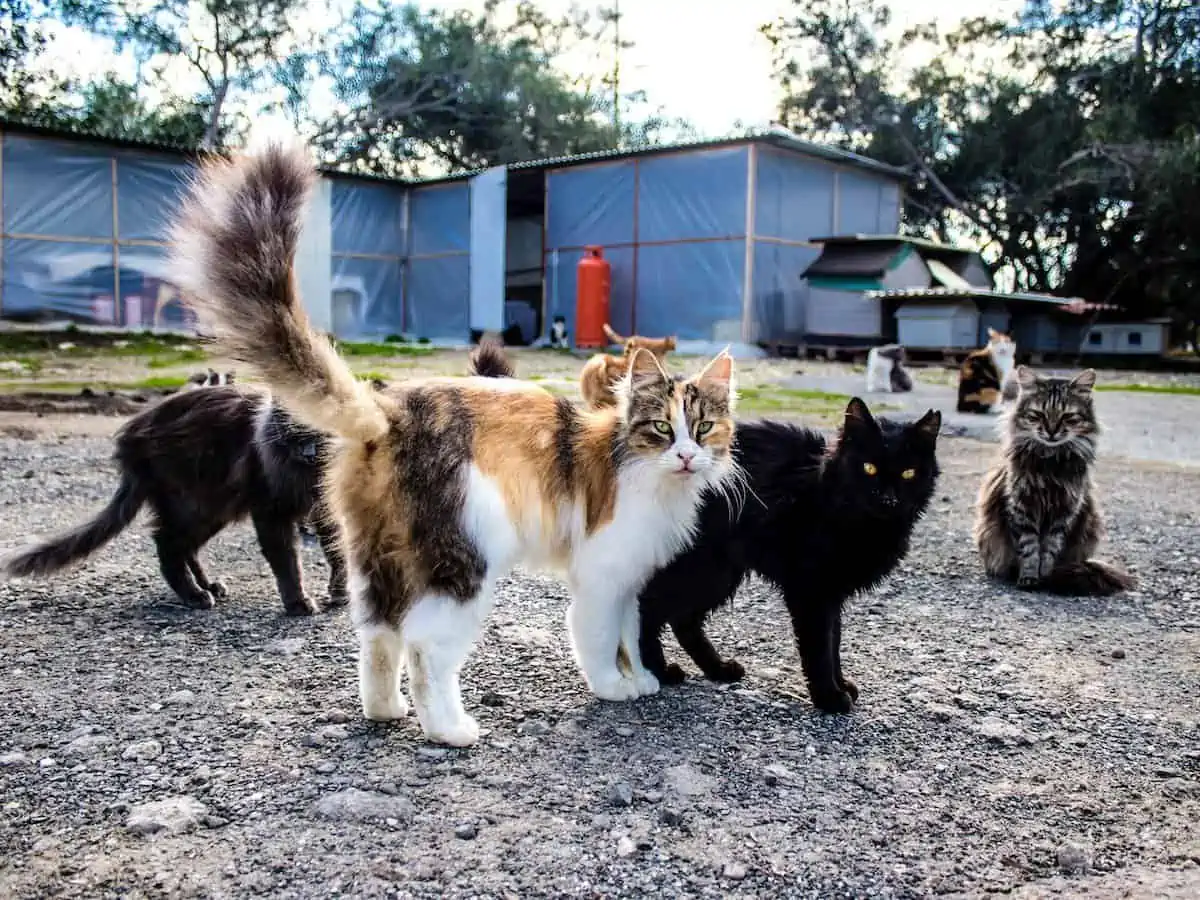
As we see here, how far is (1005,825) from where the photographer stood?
252cm

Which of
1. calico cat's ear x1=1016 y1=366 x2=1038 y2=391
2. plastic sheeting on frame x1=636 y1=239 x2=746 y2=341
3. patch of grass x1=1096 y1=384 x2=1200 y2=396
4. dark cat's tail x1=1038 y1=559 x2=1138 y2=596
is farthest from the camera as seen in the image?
plastic sheeting on frame x1=636 y1=239 x2=746 y2=341

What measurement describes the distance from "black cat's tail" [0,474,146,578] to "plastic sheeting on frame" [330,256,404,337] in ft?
63.8

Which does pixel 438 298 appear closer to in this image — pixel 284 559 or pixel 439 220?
pixel 439 220

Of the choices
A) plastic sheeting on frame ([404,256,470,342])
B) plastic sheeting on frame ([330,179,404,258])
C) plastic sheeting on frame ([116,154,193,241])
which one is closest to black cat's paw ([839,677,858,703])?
plastic sheeting on frame ([116,154,193,241])

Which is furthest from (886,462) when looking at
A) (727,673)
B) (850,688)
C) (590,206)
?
(590,206)

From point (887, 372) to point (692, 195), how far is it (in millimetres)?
8269

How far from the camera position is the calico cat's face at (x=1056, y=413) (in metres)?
4.83

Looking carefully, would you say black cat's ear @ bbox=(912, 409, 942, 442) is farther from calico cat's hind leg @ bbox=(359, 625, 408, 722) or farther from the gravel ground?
calico cat's hind leg @ bbox=(359, 625, 408, 722)

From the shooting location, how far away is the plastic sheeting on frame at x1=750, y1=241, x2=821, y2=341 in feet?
66.2

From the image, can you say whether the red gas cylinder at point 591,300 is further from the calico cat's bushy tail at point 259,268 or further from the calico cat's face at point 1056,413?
the calico cat's bushy tail at point 259,268

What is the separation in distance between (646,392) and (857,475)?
74cm

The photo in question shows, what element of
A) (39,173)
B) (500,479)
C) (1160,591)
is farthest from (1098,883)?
(39,173)

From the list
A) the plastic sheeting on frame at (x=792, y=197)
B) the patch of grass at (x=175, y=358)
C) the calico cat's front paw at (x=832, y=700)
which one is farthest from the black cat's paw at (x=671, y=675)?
the plastic sheeting on frame at (x=792, y=197)

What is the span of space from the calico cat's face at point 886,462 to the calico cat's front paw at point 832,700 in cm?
60
